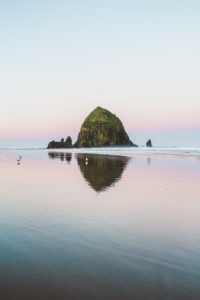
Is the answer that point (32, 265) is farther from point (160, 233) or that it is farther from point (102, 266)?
point (160, 233)

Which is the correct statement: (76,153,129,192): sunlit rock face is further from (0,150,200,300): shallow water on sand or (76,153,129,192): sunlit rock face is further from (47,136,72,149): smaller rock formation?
(47,136,72,149): smaller rock formation

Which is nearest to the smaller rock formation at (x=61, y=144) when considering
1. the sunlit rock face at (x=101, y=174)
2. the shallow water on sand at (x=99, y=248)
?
the sunlit rock face at (x=101, y=174)

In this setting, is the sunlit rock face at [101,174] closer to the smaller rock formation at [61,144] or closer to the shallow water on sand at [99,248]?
the shallow water on sand at [99,248]

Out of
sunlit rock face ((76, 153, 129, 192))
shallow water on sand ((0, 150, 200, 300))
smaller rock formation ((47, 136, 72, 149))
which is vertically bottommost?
shallow water on sand ((0, 150, 200, 300))

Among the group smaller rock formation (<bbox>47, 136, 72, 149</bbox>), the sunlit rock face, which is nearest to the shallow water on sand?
the sunlit rock face

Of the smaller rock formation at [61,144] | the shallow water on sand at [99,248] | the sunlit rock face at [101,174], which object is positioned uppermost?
the smaller rock formation at [61,144]

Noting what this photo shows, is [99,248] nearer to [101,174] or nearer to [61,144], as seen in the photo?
[101,174]

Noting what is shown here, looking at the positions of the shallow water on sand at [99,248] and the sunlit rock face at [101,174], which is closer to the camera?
the shallow water on sand at [99,248]

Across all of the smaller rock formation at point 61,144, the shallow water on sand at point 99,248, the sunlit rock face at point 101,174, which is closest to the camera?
the shallow water on sand at point 99,248

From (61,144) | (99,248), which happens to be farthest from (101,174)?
(61,144)

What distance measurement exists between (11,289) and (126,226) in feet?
12.3

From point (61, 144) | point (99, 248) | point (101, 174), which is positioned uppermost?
point (61, 144)

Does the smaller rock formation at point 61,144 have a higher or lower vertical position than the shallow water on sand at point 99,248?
higher

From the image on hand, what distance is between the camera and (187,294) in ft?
11.8
